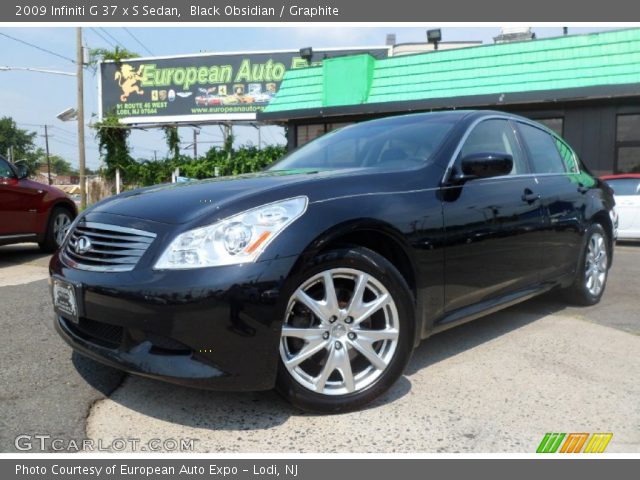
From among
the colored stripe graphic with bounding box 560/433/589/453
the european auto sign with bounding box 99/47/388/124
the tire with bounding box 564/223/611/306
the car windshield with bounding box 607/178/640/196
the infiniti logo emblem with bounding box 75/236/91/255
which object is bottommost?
the colored stripe graphic with bounding box 560/433/589/453

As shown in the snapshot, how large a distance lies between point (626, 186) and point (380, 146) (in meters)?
7.82

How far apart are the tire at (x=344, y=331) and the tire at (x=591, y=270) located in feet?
8.24

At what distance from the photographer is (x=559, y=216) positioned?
417 cm

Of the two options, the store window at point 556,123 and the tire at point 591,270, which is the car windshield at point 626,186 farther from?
the tire at point 591,270

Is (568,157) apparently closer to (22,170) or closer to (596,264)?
(596,264)

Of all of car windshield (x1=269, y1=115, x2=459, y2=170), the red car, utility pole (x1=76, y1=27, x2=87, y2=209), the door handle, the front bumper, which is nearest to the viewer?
the front bumper

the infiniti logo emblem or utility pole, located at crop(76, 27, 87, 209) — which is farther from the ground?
utility pole, located at crop(76, 27, 87, 209)

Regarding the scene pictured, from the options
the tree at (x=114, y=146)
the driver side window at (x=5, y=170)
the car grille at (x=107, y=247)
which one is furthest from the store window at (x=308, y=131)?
the car grille at (x=107, y=247)

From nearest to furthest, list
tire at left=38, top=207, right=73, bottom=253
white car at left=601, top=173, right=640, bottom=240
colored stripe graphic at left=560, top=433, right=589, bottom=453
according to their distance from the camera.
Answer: colored stripe graphic at left=560, top=433, right=589, bottom=453, tire at left=38, top=207, right=73, bottom=253, white car at left=601, top=173, right=640, bottom=240

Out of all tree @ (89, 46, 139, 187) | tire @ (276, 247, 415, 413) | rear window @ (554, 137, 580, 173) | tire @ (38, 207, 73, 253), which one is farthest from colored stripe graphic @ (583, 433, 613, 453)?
tree @ (89, 46, 139, 187)

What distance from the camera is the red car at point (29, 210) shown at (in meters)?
7.33

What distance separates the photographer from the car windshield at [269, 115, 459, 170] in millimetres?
3425

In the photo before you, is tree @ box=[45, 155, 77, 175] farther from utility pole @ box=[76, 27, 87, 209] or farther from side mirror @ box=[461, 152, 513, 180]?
side mirror @ box=[461, 152, 513, 180]
